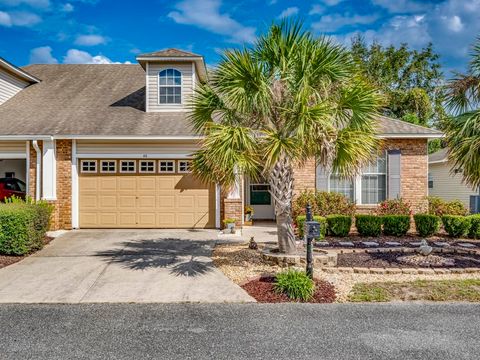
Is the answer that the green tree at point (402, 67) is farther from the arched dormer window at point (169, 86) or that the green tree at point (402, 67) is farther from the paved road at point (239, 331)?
the paved road at point (239, 331)

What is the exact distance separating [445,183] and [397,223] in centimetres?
1102

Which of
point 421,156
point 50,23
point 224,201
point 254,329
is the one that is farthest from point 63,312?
point 50,23

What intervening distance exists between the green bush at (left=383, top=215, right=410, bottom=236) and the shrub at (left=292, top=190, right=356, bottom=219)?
3.92 ft

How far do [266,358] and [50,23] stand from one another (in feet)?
60.5

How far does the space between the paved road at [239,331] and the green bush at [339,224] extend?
5858 mm

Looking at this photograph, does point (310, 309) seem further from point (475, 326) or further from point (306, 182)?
point (306, 182)

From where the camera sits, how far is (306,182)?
13461mm

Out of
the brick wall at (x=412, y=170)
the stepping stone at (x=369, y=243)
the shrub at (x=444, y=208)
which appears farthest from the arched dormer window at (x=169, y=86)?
the shrub at (x=444, y=208)

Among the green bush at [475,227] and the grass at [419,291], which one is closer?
the grass at [419,291]

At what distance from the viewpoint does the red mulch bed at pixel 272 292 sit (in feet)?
20.3

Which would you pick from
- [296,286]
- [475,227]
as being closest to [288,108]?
[296,286]

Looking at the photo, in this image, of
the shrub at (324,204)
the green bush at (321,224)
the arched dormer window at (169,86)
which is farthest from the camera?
the arched dormer window at (169,86)

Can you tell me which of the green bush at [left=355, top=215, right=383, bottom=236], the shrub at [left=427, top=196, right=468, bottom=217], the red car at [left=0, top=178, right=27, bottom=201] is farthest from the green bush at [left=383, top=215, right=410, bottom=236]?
the red car at [left=0, top=178, right=27, bottom=201]

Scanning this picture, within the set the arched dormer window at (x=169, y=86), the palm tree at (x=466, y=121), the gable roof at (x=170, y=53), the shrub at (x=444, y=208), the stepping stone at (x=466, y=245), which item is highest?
the gable roof at (x=170, y=53)
